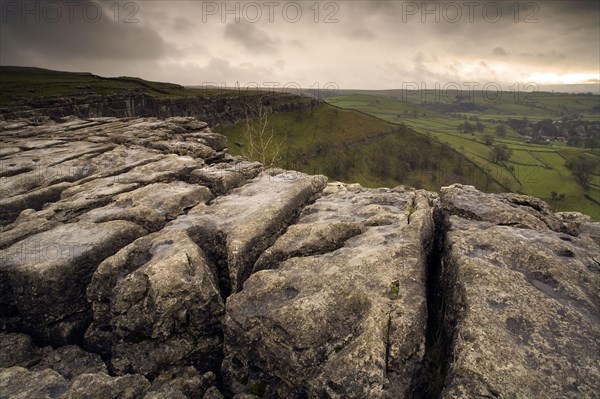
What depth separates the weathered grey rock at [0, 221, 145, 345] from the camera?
13953 mm

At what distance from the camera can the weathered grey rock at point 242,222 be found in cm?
1528

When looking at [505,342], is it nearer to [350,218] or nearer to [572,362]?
[572,362]

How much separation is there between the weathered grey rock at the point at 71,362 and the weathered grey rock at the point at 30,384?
106cm

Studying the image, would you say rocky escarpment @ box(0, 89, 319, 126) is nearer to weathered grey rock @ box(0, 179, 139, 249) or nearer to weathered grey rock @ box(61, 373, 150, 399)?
weathered grey rock @ box(0, 179, 139, 249)

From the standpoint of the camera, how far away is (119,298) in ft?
42.9

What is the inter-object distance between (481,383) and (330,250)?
7.69 meters

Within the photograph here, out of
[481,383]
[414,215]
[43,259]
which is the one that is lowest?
[481,383]

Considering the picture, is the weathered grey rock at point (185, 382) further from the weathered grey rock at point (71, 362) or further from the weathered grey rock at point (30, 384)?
the weathered grey rock at point (30, 384)

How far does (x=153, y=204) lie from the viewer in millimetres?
19797

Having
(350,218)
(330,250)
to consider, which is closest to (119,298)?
(330,250)

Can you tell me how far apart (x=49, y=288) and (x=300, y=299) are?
1028cm

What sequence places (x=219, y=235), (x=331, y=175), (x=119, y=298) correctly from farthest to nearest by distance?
(x=331, y=175) < (x=219, y=235) < (x=119, y=298)

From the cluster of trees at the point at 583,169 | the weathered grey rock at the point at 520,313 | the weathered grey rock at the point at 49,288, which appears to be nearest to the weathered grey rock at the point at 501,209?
the weathered grey rock at the point at 520,313

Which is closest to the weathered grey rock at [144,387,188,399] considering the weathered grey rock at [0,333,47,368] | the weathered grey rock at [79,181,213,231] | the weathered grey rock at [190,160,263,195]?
the weathered grey rock at [0,333,47,368]
